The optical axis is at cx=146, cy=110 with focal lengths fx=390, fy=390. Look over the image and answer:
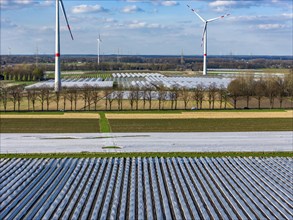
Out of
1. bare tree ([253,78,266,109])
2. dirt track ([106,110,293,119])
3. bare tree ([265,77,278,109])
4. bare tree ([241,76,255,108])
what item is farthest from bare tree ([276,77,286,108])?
dirt track ([106,110,293,119])

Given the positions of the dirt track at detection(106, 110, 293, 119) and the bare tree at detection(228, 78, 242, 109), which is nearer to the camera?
the dirt track at detection(106, 110, 293, 119)

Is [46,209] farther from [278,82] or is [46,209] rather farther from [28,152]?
[278,82]

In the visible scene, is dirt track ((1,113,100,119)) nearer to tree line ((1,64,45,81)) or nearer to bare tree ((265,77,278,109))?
bare tree ((265,77,278,109))

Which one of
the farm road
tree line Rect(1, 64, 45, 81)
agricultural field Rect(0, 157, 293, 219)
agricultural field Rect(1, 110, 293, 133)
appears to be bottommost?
the farm road

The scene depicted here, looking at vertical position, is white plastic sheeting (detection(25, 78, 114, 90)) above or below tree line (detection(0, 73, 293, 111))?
above

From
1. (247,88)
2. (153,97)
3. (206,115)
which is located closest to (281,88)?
(247,88)

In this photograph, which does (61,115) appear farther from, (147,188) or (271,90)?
(147,188)
